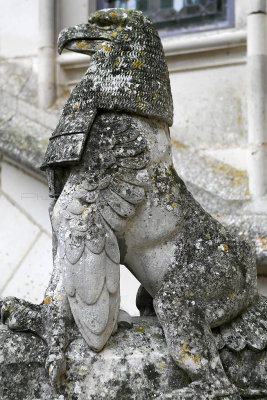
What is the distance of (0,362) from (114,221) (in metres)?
0.59

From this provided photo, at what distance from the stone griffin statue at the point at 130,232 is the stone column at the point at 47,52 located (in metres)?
2.13

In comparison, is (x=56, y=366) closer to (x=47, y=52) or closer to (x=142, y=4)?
(x=47, y=52)

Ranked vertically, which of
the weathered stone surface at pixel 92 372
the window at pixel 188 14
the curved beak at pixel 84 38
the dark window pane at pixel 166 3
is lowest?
the weathered stone surface at pixel 92 372

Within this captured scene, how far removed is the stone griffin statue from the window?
6.44ft

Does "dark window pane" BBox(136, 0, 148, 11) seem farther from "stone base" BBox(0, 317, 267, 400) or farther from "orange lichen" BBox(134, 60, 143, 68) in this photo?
"stone base" BBox(0, 317, 267, 400)

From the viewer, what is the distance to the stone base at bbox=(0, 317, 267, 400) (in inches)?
88.4

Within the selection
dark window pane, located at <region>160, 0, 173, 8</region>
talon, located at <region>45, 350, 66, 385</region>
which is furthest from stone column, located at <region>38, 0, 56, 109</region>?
talon, located at <region>45, 350, 66, 385</region>

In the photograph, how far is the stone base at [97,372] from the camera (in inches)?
88.4

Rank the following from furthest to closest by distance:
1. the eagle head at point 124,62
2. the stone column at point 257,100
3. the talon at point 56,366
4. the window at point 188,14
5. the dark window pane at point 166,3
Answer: the dark window pane at point 166,3 < the window at point 188,14 < the stone column at point 257,100 < the eagle head at point 124,62 < the talon at point 56,366

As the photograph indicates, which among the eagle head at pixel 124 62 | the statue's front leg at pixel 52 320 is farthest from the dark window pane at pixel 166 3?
the statue's front leg at pixel 52 320

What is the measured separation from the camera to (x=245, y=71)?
4.14 m

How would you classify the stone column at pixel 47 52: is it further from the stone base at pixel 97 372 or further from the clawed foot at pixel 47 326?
the stone base at pixel 97 372

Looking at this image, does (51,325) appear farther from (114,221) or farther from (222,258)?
(222,258)

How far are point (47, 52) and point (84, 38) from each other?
2.19m
